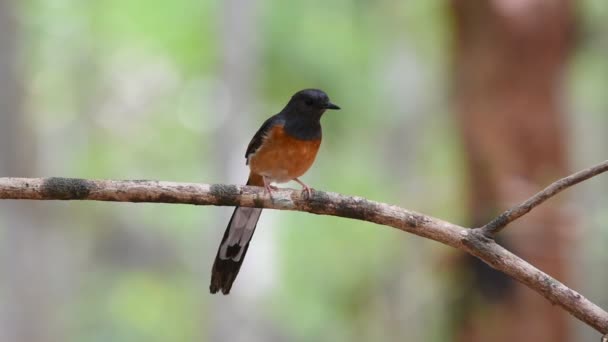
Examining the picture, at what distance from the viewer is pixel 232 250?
458cm

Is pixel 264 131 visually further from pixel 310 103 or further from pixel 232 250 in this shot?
pixel 232 250

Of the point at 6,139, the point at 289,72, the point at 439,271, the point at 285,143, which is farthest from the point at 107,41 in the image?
the point at 285,143

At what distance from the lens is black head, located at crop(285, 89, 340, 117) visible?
16.7ft

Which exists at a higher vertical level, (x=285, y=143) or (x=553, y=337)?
(x=285, y=143)

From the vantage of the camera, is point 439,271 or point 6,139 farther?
point 6,139

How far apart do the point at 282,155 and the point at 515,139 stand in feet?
10.1

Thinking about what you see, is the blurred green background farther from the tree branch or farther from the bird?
the tree branch

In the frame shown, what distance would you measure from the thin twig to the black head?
1.83 meters

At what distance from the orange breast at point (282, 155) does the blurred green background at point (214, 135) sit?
10465 mm

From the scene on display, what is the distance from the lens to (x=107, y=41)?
20344mm

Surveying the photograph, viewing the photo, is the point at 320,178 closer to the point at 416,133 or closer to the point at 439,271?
the point at 416,133

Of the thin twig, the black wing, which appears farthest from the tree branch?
the black wing

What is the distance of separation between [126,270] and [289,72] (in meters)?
6.72

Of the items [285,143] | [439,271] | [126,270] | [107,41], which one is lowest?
[126,270]
